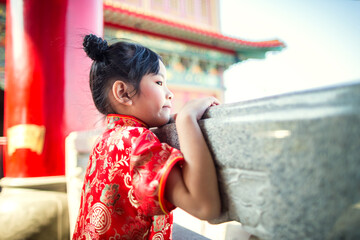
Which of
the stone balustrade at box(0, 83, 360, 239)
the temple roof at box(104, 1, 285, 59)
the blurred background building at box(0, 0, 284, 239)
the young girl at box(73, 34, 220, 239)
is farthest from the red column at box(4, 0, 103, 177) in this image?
the temple roof at box(104, 1, 285, 59)

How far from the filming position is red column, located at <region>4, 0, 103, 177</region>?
139 cm

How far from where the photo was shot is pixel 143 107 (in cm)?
70

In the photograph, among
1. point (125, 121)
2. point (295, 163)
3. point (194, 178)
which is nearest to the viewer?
point (295, 163)

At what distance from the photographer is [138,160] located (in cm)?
51

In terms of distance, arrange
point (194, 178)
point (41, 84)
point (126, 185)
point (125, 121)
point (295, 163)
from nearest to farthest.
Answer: point (295, 163)
point (194, 178)
point (126, 185)
point (125, 121)
point (41, 84)

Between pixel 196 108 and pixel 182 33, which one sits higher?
pixel 182 33

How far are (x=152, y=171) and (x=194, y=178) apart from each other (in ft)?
0.30

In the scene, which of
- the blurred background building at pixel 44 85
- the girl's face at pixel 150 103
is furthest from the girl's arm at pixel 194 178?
the blurred background building at pixel 44 85

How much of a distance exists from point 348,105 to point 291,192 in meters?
0.14

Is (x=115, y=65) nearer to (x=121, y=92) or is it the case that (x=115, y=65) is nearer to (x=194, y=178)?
(x=121, y=92)

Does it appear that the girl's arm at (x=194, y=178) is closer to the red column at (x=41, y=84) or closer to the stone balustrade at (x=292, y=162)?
the stone balustrade at (x=292, y=162)

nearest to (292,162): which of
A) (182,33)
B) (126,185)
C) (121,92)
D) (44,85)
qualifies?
(126,185)

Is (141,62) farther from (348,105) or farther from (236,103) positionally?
(348,105)

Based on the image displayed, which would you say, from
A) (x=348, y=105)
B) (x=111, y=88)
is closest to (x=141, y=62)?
(x=111, y=88)
